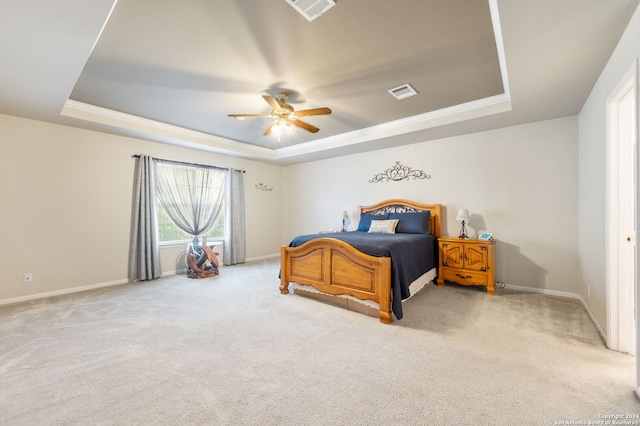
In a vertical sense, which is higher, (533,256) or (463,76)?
(463,76)

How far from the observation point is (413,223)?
4402mm

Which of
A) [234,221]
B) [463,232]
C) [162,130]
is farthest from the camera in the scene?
[234,221]

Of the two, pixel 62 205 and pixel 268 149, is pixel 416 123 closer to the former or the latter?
pixel 268 149

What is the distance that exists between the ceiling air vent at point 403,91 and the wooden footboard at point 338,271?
1.97m

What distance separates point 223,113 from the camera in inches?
155

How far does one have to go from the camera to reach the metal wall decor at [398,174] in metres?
4.81

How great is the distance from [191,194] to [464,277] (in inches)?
198

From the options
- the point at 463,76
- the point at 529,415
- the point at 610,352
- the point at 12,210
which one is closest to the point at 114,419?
the point at 529,415

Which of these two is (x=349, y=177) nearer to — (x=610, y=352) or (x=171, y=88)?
(x=171, y=88)

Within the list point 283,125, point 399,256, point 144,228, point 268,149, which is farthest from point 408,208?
point 144,228

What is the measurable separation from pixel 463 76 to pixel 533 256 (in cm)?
272

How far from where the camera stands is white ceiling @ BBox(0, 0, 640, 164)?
189 cm

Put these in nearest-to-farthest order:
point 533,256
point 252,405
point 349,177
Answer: point 252,405, point 533,256, point 349,177

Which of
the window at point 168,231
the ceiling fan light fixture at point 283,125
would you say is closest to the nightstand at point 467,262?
the ceiling fan light fixture at point 283,125
